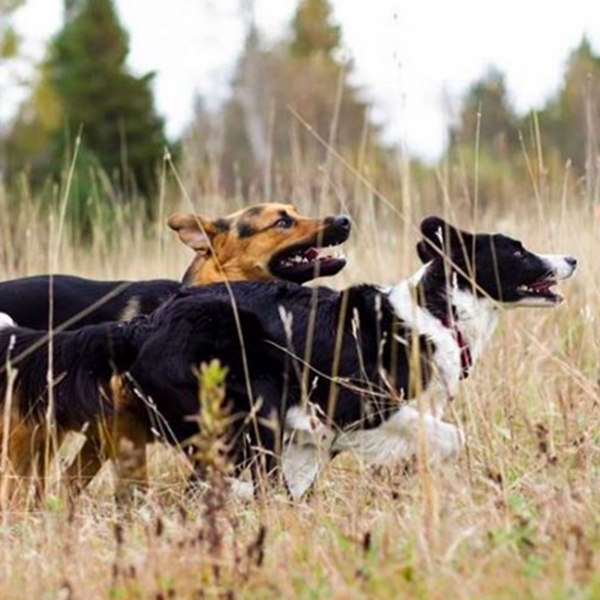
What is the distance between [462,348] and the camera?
5.08 metres

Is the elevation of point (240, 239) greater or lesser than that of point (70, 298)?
greater

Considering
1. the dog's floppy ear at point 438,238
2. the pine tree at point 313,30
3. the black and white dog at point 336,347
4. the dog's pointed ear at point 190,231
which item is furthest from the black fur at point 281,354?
the pine tree at point 313,30

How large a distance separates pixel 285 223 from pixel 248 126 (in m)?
29.8

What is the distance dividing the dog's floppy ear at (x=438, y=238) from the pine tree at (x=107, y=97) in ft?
47.4

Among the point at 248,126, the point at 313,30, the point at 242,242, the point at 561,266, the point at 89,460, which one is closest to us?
the point at 561,266

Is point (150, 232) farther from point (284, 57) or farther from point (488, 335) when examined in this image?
point (284, 57)

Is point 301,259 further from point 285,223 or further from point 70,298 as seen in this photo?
point 70,298

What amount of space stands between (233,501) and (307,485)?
0.54 meters

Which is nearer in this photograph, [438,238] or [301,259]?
[438,238]

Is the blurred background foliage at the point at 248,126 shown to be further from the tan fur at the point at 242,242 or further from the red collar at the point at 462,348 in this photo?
the red collar at the point at 462,348

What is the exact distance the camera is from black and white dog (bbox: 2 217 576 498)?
15.8 feet

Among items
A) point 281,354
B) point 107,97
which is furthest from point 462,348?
point 107,97

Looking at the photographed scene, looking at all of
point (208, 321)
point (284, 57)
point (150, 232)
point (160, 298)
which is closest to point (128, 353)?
point (208, 321)

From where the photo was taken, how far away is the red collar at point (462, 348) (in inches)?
199
